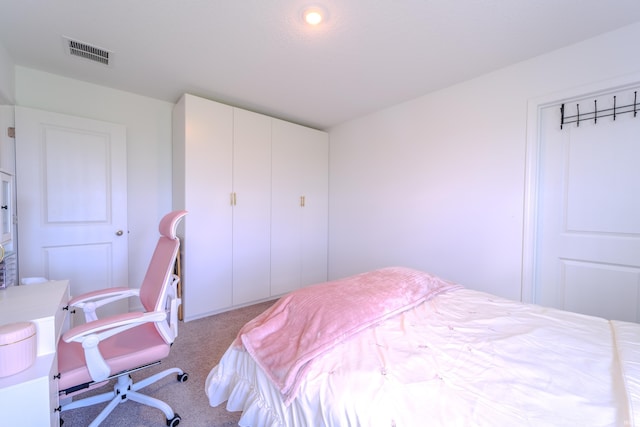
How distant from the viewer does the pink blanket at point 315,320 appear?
1.01 m

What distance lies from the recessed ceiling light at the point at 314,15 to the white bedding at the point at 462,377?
1.88 m

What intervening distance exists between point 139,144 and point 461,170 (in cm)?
344

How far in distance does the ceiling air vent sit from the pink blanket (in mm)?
2461

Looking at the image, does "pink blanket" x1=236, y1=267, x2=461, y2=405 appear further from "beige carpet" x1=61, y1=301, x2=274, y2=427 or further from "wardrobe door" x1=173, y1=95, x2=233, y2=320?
"wardrobe door" x1=173, y1=95, x2=233, y2=320

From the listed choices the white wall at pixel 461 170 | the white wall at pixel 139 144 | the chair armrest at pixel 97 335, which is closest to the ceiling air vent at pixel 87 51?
the white wall at pixel 139 144

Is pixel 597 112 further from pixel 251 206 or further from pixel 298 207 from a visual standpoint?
pixel 251 206

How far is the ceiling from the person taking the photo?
160 cm

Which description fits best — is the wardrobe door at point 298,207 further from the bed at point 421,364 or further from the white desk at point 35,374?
the white desk at point 35,374

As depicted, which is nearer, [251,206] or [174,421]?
[174,421]

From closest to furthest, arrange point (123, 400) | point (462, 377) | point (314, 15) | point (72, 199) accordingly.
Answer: point (462, 377)
point (123, 400)
point (314, 15)
point (72, 199)

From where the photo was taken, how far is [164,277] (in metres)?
1.50

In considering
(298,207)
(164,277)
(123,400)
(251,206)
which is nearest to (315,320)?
(164,277)

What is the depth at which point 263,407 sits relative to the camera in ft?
3.52

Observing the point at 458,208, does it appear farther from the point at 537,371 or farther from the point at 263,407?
the point at 263,407
